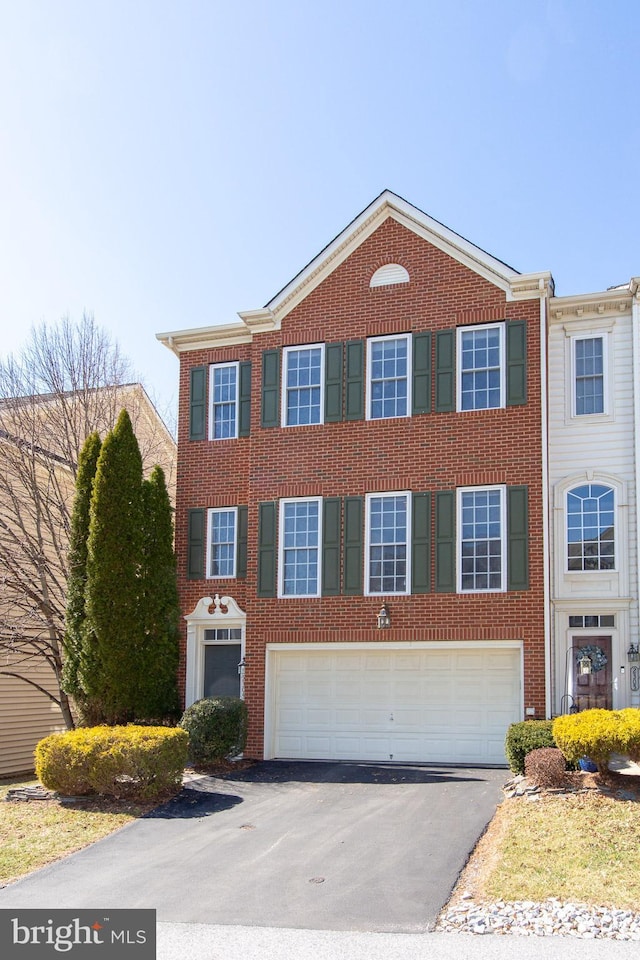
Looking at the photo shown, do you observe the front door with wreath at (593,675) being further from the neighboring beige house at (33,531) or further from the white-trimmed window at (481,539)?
the neighboring beige house at (33,531)

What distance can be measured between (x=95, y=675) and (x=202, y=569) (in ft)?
11.5

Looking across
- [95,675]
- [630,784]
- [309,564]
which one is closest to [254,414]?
[309,564]

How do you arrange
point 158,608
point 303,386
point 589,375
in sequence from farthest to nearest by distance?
1. point 303,386
2. point 158,608
3. point 589,375

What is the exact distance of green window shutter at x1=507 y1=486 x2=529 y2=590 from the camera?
59.0ft

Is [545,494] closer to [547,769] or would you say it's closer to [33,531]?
[547,769]

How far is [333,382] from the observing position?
1997 centimetres

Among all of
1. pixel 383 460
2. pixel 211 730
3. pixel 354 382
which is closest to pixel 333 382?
pixel 354 382

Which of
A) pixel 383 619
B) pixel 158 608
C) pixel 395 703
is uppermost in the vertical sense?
pixel 158 608

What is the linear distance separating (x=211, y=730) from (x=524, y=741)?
545 cm

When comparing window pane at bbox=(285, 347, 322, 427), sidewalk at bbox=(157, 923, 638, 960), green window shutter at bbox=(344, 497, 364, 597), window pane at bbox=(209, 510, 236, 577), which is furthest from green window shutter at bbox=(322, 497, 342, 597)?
sidewalk at bbox=(157, 923, 638, 960)

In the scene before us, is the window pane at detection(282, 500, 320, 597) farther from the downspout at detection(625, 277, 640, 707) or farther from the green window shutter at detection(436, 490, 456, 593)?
the downspout at detection(625, 277, 640, 707)

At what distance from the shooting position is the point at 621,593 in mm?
17922

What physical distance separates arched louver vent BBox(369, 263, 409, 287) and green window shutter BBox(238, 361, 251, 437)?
127 inches

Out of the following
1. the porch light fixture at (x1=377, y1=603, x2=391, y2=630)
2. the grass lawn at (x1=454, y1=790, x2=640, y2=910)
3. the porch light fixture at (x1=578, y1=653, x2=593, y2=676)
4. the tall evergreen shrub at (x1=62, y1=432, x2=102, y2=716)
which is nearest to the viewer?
the grass lawn at (x1=454, y1=790, x2=640, y2=910)
